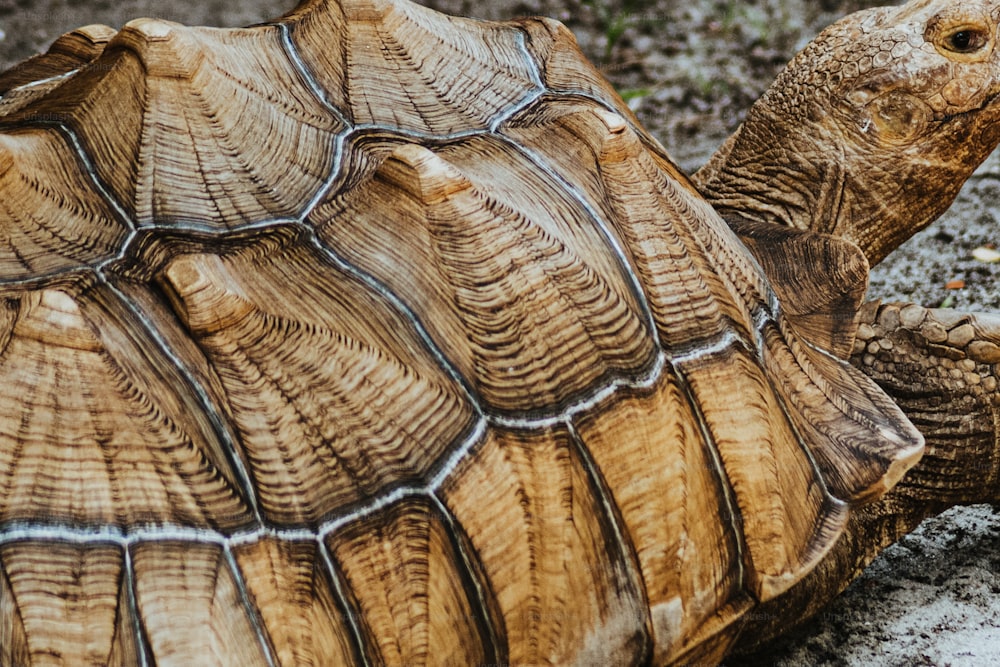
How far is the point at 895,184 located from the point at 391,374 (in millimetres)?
1539

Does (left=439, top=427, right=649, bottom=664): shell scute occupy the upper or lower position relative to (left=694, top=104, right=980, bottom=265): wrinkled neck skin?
lower

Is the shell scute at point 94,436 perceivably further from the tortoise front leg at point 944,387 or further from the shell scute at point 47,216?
the tortoise front leg at point 944,387

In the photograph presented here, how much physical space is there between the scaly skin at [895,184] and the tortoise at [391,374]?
3.0 inches

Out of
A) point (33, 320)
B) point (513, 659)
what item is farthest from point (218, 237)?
point (513, 659)

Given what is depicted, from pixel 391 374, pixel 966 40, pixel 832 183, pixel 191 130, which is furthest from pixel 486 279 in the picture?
pixel 966 40

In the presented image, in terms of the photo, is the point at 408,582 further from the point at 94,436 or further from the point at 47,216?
the point at 47,216

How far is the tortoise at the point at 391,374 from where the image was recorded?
1.57 meters

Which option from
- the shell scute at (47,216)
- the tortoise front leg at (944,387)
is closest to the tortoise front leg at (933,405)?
the tortoise front leg at (944,387)

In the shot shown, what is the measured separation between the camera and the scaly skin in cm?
235

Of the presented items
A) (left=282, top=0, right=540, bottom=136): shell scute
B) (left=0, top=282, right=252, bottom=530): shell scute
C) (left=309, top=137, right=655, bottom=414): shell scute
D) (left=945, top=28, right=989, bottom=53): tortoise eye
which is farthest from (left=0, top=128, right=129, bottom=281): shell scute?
(left=945, top=28, right=989, bottom=53): tortoise eye

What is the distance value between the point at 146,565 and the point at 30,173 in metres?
0.75

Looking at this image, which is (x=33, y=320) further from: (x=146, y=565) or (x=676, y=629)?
(x=676, y=629)

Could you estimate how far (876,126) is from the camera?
2531mm

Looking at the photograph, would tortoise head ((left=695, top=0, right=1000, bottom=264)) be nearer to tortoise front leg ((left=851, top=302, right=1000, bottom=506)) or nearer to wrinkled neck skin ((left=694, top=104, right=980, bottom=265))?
wrinkled neck skin ((left=694, top=104, right=980, bottom=265))
